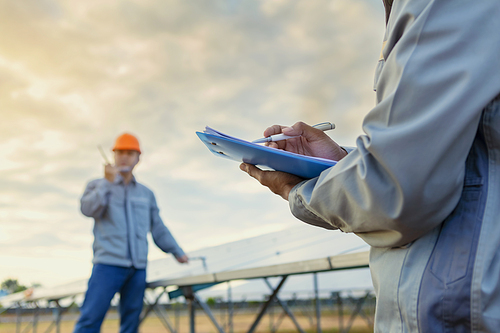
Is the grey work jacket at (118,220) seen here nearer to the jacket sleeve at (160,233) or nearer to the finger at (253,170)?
the jacket sleeve at (160,233)

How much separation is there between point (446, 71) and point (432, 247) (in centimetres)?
28

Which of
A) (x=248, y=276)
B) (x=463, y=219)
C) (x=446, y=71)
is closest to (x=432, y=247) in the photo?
(x=463, y=219)

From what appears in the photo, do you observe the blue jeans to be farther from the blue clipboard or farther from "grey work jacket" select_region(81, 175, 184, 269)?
the blue clipboard

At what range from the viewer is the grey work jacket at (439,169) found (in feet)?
2.07

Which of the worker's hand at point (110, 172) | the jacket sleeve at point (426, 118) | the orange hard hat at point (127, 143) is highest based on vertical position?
the orange hard hat at point (127, 143)

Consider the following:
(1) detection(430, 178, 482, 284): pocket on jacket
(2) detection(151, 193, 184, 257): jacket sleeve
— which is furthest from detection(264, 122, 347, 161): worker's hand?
(2) detection(151, 193, 184, 257): jacket sleeve

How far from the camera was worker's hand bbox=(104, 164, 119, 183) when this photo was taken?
4123 mm

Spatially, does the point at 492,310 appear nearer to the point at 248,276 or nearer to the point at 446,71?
the point at 446,71

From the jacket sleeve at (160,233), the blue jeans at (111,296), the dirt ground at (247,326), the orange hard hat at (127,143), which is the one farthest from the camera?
the dirt ground at (247,326)

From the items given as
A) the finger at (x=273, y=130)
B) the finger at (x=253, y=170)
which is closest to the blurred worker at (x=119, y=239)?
the finger at (x=253, y=170)

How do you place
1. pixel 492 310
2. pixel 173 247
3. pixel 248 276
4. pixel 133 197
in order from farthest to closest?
1. pixel 173 247
2. pixel 133 197
3. pixel 248 276
4. pixel 492 310

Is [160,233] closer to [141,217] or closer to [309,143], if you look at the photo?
[141,217]

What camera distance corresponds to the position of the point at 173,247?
4629 millimetres

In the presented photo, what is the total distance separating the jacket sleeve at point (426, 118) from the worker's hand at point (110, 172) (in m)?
3.75
